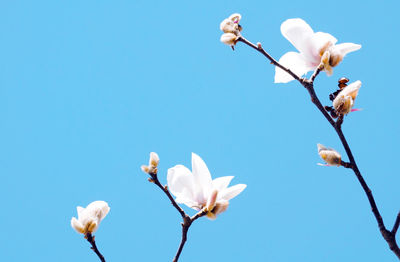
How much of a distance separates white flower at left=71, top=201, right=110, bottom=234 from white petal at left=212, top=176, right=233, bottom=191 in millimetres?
215

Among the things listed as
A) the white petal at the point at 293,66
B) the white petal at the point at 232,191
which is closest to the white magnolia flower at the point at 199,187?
the white petal at the point at 232,191

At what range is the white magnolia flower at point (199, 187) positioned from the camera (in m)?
0.80

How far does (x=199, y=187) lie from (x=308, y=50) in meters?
0.35

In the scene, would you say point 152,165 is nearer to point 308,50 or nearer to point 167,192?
point 167,192

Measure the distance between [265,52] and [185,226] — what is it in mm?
355

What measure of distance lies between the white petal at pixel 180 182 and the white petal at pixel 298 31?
0.34 metres

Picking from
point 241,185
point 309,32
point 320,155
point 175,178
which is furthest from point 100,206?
point 309,32

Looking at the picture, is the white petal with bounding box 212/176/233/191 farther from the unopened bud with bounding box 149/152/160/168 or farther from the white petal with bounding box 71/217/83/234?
the white petal with bounding box 71/217/83/234

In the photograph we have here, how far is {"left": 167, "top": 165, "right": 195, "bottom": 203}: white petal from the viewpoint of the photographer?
835 mm

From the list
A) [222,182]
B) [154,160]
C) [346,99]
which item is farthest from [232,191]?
[346,99]

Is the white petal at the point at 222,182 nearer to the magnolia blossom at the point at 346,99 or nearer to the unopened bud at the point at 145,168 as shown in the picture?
the unopened bud at the point at 145,168

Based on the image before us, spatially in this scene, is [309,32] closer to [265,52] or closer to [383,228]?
[265,52]

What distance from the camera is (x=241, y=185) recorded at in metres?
0.81

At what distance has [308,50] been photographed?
89 cm
